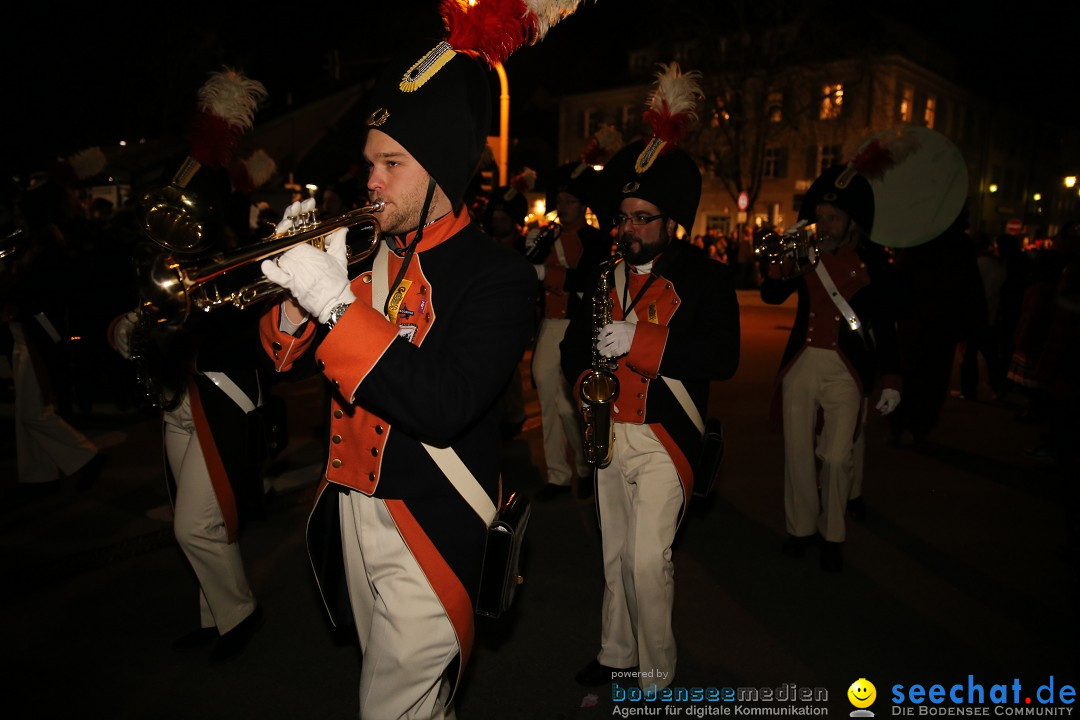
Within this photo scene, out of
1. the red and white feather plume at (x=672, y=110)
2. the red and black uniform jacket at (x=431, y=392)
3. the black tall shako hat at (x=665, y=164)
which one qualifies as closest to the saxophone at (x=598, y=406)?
the black tall shako hat at (x=665, y=164)

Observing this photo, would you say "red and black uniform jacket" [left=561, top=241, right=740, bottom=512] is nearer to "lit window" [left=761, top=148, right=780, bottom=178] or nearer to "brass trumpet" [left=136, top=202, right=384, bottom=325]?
"brass trumpet" [left=136, top=202, right=384, bottom=325]

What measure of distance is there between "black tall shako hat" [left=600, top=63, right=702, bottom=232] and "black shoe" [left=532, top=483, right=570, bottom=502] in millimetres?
2951

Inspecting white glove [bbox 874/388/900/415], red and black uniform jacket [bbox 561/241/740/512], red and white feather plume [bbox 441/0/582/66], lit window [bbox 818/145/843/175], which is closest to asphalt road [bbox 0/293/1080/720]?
white glove [bbox 874/388/900/415]

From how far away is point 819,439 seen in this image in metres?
5.10

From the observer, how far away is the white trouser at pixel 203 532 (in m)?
3.57

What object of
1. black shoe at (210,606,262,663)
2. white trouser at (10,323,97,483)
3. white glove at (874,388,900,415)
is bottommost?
black shoe at (210,606,262,663)

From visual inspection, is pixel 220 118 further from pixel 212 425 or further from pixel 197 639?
pixel 197 639

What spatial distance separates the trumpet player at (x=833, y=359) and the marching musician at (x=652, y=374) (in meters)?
1.70

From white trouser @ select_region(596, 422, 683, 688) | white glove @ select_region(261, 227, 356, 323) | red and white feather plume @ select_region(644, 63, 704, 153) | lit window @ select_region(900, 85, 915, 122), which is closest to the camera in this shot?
white glove @ select_region(261, 227, 356, 323)

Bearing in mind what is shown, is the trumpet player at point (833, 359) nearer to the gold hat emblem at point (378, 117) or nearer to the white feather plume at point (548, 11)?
the white feather plume at point (548, 11)

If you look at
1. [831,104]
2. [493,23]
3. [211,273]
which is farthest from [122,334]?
[831,104]

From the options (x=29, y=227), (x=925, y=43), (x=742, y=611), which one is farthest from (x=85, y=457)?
(x=925, y=43)

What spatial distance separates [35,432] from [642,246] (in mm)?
5252

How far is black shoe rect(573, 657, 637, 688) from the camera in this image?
3555 mm
